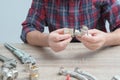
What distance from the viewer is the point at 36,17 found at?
A: 3.24 ft

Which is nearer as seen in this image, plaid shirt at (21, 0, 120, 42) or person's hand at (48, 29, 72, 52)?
person's hand at (48, 29, 72, 52)

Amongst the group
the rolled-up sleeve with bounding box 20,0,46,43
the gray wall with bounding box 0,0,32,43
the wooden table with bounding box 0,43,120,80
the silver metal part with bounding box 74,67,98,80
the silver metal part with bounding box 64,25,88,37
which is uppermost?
the gray wall with bounding box 0,0,32,43

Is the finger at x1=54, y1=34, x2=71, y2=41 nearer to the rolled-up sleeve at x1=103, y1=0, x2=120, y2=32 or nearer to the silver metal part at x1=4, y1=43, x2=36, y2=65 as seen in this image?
the silver metal part at x1=4, y1=43, x2=36, y2=65

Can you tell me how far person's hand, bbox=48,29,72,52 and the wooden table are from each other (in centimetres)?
3

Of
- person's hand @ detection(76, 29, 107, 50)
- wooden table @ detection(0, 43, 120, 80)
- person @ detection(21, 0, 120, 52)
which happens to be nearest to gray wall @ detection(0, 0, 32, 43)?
person @ detection(21, 0, 120, 52)

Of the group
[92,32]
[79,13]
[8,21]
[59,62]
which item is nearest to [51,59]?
[59,62]

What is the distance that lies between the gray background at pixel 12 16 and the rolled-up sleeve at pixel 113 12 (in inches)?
29.4

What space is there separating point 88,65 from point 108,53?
96 mm

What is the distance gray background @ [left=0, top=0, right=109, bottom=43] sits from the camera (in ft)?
5.46

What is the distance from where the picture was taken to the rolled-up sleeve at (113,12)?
96 centimetres

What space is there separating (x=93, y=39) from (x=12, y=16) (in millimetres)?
974

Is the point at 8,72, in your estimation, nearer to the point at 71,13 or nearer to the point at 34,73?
the point at 34,73

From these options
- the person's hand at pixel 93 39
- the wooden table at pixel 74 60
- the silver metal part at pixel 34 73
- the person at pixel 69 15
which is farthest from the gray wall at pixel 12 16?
the silver metal part at pixel 34 73

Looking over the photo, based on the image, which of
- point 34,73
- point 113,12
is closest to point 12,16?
point 113,12
